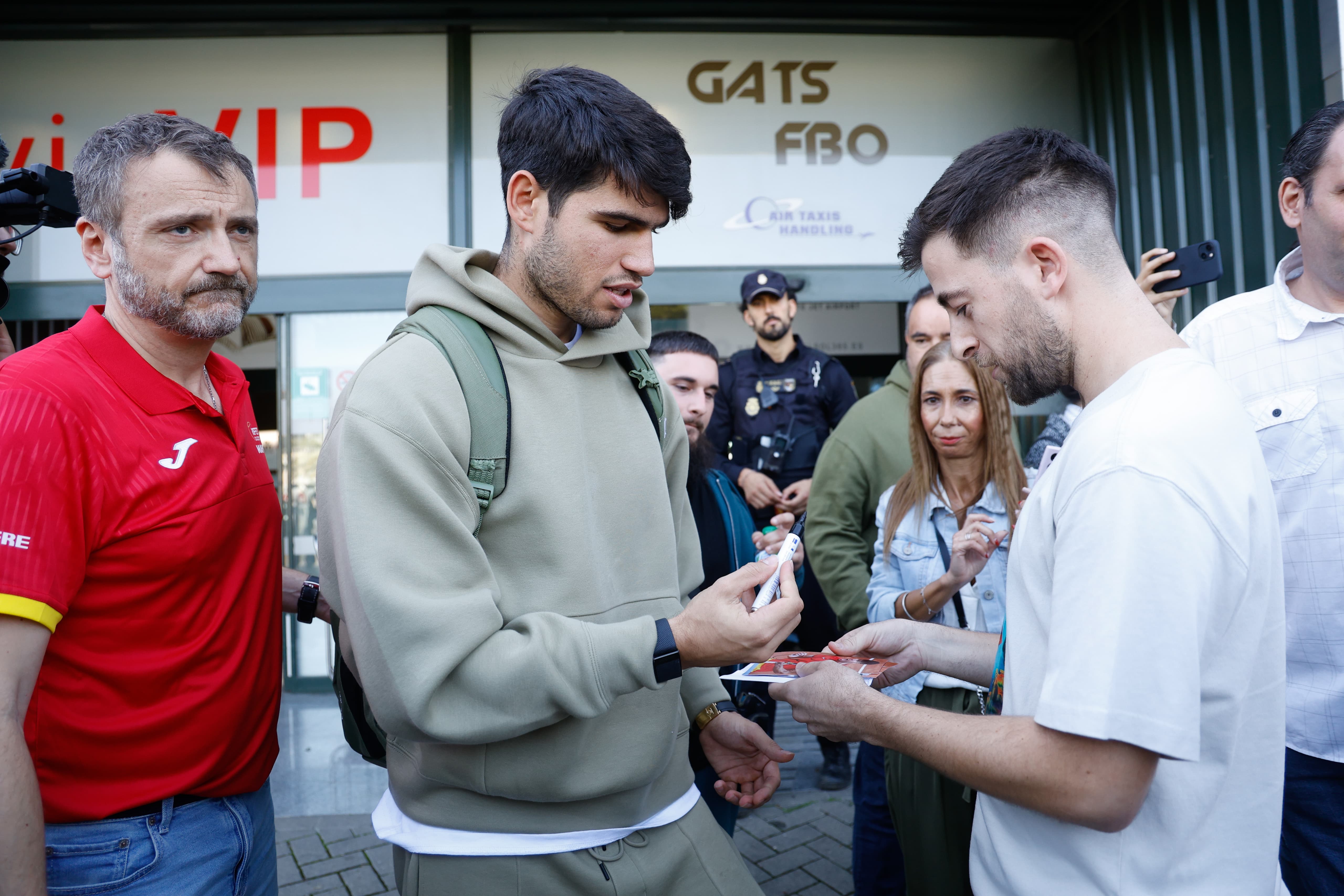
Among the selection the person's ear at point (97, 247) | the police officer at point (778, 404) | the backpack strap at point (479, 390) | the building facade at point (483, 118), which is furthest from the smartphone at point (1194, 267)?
the building facade at point (483, 118)

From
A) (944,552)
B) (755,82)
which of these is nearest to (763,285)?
(755,82)

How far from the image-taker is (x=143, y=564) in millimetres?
1605

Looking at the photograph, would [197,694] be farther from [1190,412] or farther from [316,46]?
[316,46]

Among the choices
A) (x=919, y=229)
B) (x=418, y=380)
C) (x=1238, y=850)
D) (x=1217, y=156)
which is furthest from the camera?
(x=1217, y=156)

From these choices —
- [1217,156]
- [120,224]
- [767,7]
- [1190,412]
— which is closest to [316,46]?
[767,7]

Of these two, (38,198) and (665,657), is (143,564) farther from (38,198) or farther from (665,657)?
(665,657)

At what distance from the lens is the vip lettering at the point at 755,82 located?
6184 millimetres

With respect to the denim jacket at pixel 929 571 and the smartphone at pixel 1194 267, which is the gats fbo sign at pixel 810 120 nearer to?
the denim jacket at pixel 929 571

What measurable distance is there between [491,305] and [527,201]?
0.73 feet

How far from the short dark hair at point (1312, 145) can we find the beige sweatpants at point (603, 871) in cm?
226

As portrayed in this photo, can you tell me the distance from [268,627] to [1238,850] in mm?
1864

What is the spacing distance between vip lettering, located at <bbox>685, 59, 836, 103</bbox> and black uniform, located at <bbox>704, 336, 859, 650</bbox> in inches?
88.8

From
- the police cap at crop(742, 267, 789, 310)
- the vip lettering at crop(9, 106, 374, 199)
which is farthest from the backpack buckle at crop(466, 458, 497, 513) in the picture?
the vip lettering at crop(9, 106, 374, 199)

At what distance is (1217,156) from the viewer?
494cm
